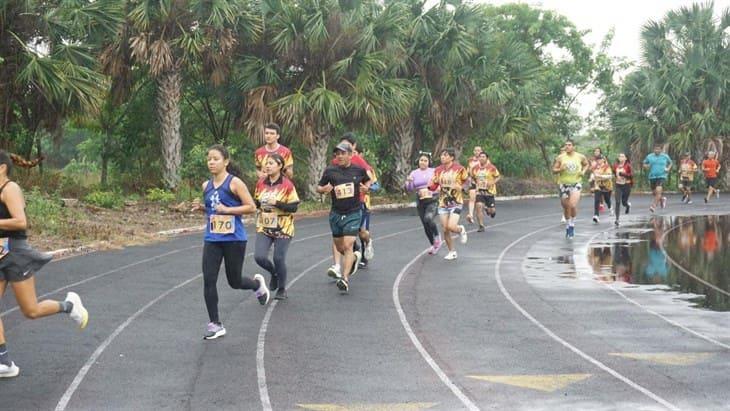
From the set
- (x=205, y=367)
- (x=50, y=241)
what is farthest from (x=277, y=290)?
(x=50, y=241)

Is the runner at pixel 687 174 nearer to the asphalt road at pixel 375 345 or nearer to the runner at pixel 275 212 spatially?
the asphalt road at pixel 375 345

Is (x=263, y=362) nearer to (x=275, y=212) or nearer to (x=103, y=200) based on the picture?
(x=275, y=212)

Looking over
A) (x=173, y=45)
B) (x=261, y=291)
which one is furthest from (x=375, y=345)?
(x=173, y=45)

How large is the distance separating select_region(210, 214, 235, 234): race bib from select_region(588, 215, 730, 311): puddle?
18.4 feet

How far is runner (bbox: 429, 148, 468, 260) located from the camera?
1680 cm

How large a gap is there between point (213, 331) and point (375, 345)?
4.93 ft

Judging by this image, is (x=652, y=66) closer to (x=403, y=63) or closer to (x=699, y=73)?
(x=699, y=73)

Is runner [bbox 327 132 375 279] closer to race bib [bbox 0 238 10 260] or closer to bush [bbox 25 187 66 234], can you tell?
race bib [bbox 0 238 10 260]

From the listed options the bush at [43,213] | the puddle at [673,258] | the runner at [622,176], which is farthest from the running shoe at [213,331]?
the runner at [622,176]

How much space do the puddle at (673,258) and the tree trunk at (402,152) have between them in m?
11.3

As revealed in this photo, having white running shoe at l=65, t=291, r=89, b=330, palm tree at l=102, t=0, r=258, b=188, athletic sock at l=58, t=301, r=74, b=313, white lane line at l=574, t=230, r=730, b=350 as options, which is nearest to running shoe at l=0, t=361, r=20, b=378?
athletic sock at l=58, t=301, r=74, b=313

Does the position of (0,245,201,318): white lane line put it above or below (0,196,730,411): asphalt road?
above

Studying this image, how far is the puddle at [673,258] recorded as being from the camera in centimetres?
1385

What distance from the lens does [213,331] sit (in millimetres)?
9773
